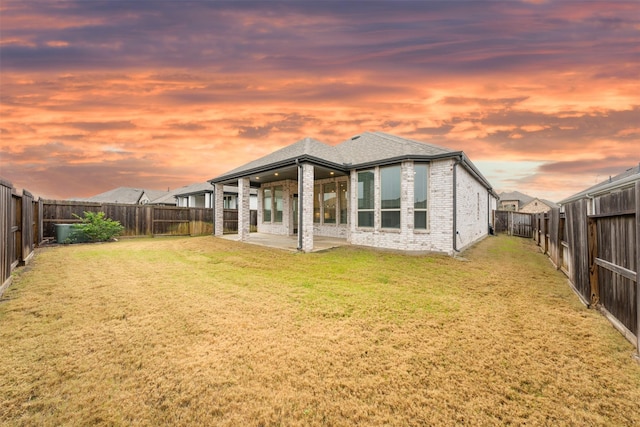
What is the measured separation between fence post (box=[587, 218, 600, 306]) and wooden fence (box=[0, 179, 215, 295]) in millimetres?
11169

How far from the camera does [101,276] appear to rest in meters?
6.15

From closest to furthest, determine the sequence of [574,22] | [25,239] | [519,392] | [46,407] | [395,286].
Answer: [46,407] → [519,392] → [395,286] → [574,22] → [25,239]

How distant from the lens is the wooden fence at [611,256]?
10.0 feet

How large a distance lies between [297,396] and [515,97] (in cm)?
1127

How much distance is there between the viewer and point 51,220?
12172 millimetres

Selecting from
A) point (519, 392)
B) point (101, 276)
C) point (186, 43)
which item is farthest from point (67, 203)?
point (519, 392)

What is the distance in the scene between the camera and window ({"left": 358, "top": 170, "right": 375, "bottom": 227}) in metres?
11.1

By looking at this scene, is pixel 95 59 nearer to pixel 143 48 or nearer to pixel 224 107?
pixel 143 48

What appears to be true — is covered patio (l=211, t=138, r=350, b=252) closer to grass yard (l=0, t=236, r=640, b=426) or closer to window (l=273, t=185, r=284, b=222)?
window (l=273, t=185, r=284, b=222)

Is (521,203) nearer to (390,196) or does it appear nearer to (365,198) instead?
(390,196)

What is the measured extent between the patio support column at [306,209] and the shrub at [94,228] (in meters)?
10.9

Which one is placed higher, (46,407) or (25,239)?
(25,239)

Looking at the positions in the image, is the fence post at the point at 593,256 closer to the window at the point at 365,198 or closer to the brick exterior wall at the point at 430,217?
the brick exterior wall at the point at 430,217

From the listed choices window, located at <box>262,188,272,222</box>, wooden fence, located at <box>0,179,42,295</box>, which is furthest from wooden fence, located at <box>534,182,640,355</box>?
window, located at <box>262,188,272,222</box>
